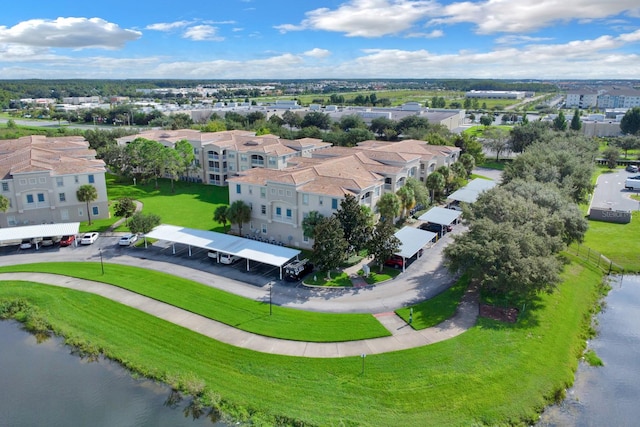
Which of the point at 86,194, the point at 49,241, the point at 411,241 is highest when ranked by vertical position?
the point at 86,194

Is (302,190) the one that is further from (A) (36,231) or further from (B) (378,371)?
(A) (36,231)

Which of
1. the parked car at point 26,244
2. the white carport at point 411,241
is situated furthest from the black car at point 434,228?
the parked car at point 26,244

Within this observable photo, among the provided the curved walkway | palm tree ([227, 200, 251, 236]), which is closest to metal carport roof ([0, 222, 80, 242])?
the curved walkway

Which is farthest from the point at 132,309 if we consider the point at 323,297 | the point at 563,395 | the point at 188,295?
the point at 563,395

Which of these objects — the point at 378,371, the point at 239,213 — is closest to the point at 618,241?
the point at 378,371

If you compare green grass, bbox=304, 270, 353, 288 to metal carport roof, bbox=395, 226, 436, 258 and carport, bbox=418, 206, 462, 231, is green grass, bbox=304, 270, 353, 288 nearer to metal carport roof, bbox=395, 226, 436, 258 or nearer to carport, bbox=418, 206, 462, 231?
metal carport roof, bbox=395, 226, 436, 258
